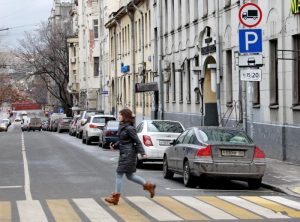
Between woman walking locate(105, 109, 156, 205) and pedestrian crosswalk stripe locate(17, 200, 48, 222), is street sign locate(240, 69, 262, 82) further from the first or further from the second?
pedestrian crosswalk stripe locate(17, 200, 48, 222)

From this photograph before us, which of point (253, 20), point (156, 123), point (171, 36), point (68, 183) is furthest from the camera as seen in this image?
point (171, 36)

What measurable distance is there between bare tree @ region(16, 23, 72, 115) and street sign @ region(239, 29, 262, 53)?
64.8 metres

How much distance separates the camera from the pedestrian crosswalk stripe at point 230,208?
1092cm

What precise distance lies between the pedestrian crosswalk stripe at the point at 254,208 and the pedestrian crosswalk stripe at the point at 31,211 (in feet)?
11.7

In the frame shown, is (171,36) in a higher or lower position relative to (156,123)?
higher

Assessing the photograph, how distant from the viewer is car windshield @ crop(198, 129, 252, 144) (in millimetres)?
15195

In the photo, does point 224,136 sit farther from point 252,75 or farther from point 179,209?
point 179,209

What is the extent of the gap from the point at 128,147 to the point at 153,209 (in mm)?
1396

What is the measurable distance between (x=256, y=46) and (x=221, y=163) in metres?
3.65

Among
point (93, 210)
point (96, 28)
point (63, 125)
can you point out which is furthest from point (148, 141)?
point (96, 28)

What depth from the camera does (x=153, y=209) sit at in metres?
11.5

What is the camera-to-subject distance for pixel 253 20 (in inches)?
667

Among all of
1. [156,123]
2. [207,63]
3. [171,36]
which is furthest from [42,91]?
[156,123]

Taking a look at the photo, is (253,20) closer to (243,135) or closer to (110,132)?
(243,135)
